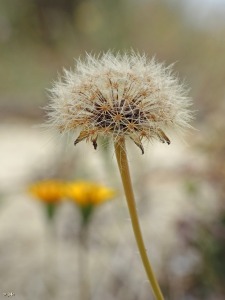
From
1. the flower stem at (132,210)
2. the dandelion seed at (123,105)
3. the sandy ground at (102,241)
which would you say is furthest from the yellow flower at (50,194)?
the flower stem at (132,210)

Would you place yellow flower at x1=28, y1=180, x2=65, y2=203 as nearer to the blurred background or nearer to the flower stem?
the blurred background

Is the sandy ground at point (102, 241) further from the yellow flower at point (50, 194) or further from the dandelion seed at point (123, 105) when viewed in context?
the dandelion seed at point (123, 105)

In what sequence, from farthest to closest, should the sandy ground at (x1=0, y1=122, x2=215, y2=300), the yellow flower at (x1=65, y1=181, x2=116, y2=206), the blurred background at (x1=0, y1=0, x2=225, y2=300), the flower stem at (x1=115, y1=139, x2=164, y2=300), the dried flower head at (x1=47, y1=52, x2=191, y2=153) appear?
the sandy ground at (x1=0, y1=122, x2=215, y2=300), the blurred background at (x1=0, y1=0, x2=225, y2=300), the yellow flower at (x1=65, y1=181, x2=116, y2=206), the dried flower head at (x1=47, y1=52, x2=191, y2=153), the flower stem at (x1=115, y1=139, x2=164, y2=300)

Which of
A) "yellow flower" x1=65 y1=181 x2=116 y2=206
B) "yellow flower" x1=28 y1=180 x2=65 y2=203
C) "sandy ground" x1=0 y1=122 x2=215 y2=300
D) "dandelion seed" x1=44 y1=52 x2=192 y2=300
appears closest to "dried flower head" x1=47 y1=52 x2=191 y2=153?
"dandelion seed" x1=44 y1=52 x2=192 y2=300

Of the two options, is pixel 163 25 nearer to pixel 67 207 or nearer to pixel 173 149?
pixel 173 149

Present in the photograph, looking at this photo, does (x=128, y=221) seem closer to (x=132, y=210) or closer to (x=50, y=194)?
(x=50, y=194)
